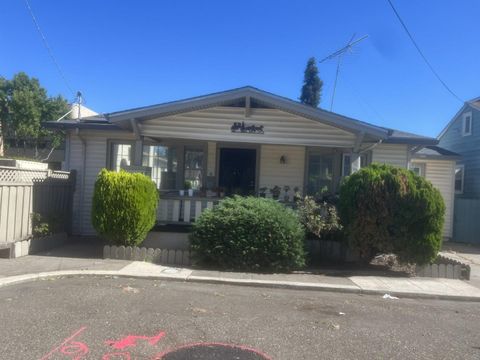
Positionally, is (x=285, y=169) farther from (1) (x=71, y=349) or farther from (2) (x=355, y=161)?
(1) (x=71, y=349)

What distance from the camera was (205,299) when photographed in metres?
6.59

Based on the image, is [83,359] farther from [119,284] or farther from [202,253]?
[202,253]

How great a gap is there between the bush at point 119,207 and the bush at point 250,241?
4.31 ft

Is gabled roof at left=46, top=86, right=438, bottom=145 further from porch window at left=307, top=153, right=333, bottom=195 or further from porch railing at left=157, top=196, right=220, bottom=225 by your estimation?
porch window at left=307, top=153, right=333, bottom=195

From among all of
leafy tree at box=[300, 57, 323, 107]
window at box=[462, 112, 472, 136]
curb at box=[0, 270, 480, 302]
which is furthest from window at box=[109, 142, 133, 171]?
leafy tree at box=[300, 57, 323, 107]

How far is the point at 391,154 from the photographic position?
13.3m

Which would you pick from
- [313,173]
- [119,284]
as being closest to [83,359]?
[119,284]

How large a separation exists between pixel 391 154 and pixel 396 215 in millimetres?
4803

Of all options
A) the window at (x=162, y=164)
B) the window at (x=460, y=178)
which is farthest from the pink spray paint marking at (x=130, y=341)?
the window at (x=460, y=178)

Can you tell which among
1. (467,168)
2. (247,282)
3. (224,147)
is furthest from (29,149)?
(247,282)

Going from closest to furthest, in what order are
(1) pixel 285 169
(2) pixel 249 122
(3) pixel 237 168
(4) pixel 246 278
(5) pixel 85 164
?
(4) pixel 246 278 < (2) pixel 249 122 < (5) pixel 85 164 < (1) pixel 285 169 < (3) pixel 237 168

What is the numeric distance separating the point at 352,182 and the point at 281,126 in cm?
253

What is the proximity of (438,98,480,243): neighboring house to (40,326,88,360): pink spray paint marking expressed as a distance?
15.5m

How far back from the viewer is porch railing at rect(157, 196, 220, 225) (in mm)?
10961
